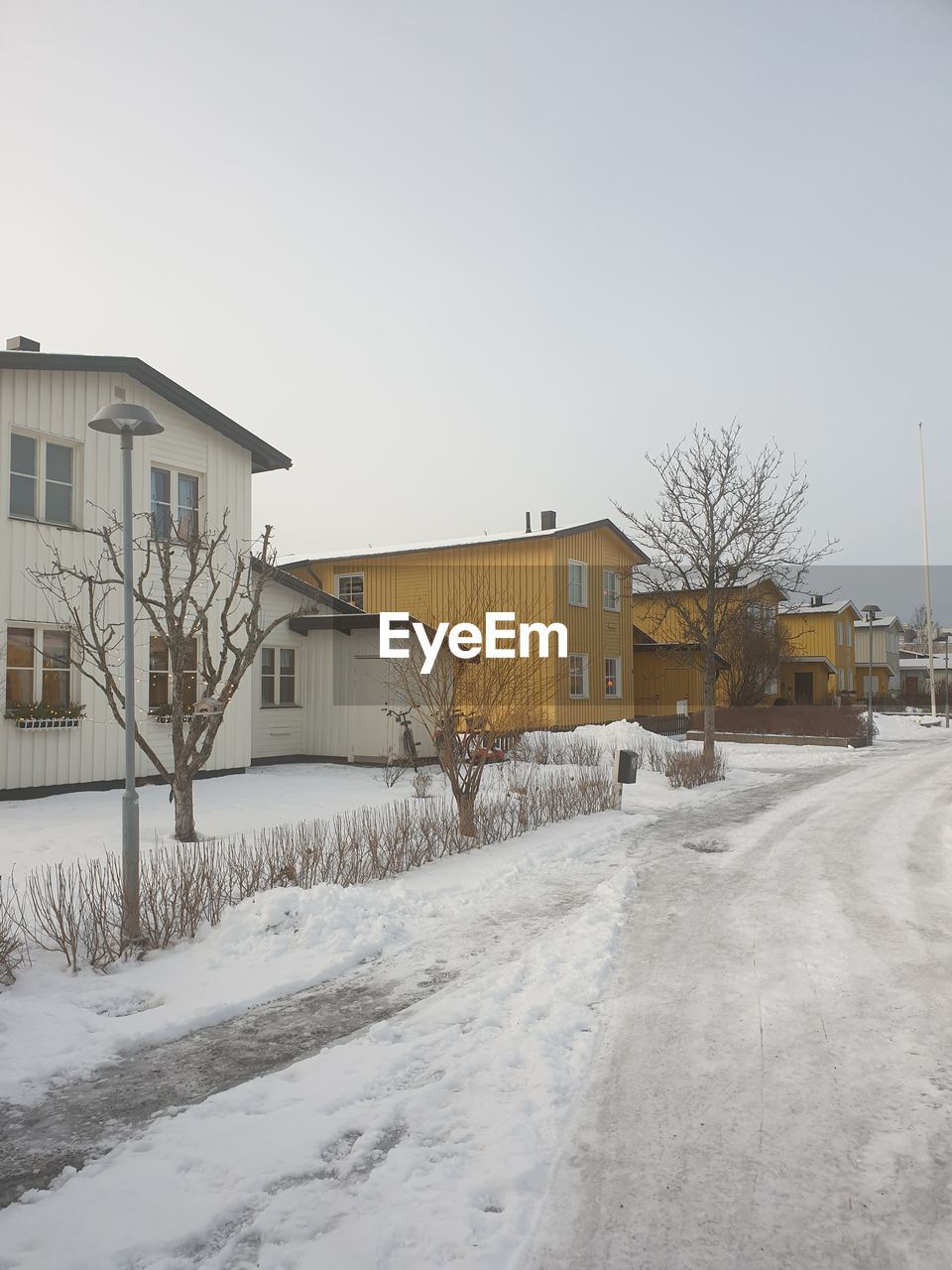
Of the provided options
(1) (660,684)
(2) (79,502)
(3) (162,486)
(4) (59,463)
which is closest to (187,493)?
(3) (162,486)

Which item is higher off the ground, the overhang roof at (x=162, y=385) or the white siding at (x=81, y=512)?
the overhang roof at (x=162, y=385)

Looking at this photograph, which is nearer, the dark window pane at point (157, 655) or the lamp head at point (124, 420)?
the lamp head at point (124, 420)

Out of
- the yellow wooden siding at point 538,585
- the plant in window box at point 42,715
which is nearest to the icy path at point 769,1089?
the plant in window box at point 42,715

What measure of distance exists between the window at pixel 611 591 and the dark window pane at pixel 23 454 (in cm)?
2115

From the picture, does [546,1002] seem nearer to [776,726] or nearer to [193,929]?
[193,929]

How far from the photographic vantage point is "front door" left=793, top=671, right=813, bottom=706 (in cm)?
5003

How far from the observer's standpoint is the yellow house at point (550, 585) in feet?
95.8

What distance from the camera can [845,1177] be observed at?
3.70 metres

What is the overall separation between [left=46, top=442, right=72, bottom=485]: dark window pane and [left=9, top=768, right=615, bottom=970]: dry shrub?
25.4 feet

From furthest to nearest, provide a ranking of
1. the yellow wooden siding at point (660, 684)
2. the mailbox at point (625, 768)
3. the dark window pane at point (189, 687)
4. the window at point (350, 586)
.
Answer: the yellow wooden siding at point (660, 684) < the window at point (350, 586) < the dark window pane at point (189, 687) < the mailbox at point (625, 768)

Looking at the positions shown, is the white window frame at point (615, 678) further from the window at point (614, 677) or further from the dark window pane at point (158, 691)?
the dark window pane at point (158, 691)

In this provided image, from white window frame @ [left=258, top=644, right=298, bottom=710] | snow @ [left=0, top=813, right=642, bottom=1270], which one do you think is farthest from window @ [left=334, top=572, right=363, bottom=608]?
snow @ [left=0, top=813, right=642, bottom=1270]

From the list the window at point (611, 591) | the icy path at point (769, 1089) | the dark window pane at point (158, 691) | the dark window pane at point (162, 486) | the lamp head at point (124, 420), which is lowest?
the icy path at point (769, 1089)

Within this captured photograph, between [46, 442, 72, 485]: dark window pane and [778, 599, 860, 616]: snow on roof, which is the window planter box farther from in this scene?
[778, 599, 860, 616]: snow on roof
